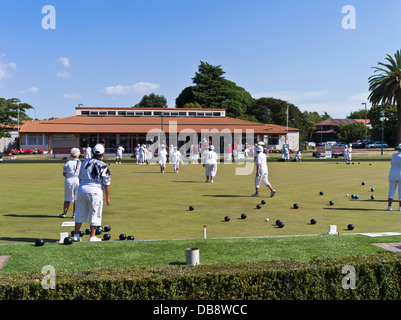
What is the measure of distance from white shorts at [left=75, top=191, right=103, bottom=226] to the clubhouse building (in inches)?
1690

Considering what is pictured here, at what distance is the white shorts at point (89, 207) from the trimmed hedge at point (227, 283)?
2951 millimetres

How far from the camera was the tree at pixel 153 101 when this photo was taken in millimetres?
94000

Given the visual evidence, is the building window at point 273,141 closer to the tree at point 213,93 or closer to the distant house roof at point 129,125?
the distant house roof at point 129,125

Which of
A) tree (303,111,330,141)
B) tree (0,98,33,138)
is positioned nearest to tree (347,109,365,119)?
tree (303,111,330,141)

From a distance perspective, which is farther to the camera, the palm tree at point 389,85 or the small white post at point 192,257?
the palm tree at point 389,85

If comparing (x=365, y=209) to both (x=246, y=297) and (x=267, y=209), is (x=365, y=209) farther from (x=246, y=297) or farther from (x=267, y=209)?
(x=246, y=297)

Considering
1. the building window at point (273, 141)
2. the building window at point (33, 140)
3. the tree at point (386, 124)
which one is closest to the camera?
the building window at point (33, 140)

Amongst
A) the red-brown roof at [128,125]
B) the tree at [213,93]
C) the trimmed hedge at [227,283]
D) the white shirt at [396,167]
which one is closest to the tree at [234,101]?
→ the tree at [213,93]

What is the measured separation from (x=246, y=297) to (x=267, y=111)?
75.8 m

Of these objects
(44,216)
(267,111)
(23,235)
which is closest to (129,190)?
(44,216)

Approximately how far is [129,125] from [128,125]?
0.14 m

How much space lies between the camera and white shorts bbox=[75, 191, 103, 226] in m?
8.03

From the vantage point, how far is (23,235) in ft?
29.3

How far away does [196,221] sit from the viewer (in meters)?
10.6
